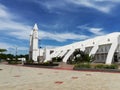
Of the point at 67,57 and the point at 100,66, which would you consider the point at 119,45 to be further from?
the point at 100,66

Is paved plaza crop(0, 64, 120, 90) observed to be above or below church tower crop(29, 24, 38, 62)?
below

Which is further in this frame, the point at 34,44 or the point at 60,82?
the point at 34,44

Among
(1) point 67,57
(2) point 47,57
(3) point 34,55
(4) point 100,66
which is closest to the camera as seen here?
(4) point 100,66

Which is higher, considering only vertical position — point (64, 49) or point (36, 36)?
point (36, 36)

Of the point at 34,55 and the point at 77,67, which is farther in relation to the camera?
the point at 34,55

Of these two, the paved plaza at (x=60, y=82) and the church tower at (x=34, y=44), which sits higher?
the church tower at (x=34, y=44)

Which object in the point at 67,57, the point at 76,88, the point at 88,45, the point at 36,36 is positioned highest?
the point at 36,36

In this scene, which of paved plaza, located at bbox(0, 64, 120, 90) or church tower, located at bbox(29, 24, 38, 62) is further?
church tower, located at bbox(29, 24, 38, 62)

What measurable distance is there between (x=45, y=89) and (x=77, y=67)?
56.8 ft

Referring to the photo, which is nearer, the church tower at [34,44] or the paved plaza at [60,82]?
the paved plaza at [60,82]

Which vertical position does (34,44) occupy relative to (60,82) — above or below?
above

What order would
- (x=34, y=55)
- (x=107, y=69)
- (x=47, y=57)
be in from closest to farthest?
(x=107, y=69), (x=47, y=57), (x=34, y=55)

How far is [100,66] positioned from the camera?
2509cm

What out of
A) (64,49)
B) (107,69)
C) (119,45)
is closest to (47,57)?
(64,49)
